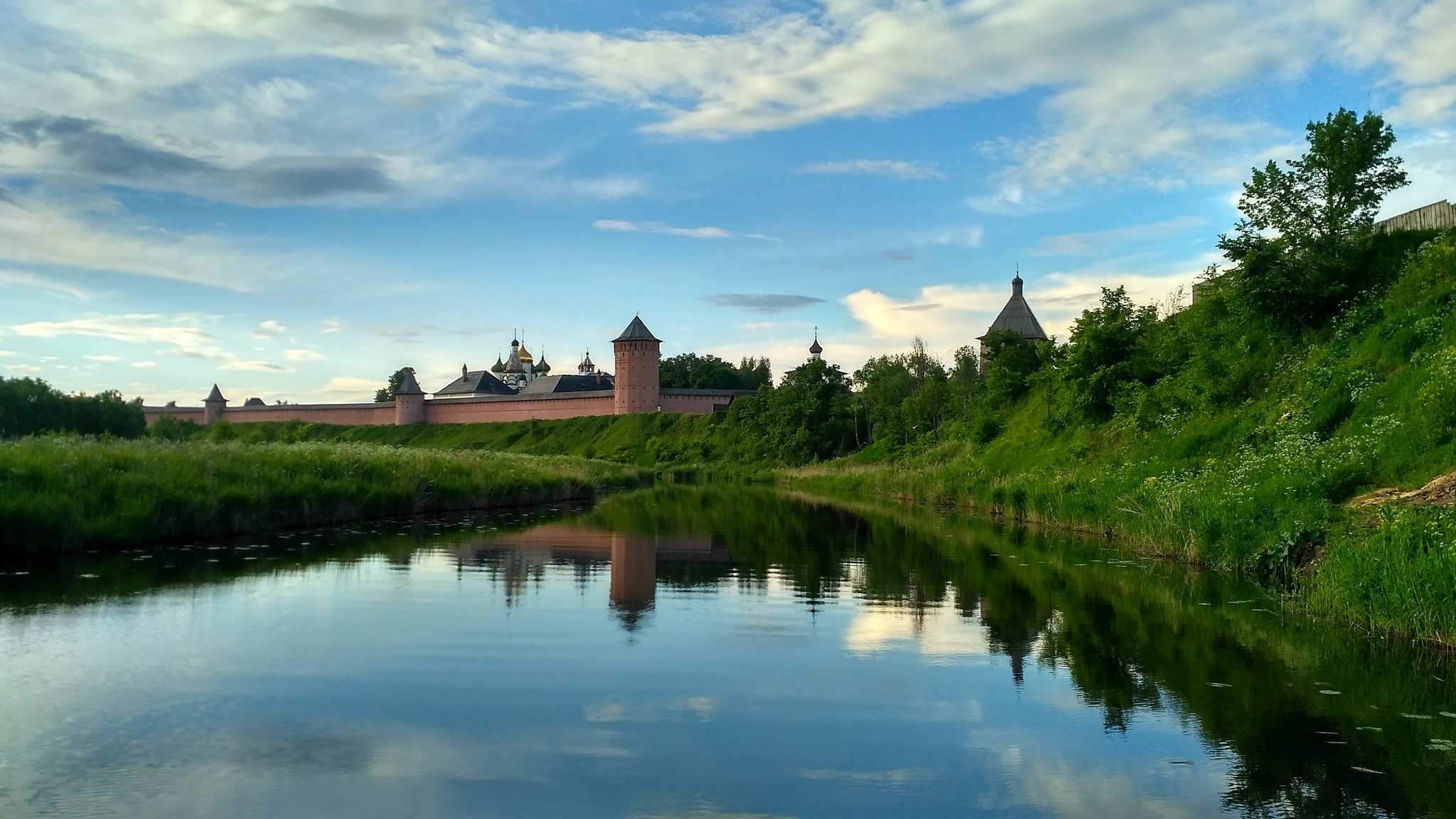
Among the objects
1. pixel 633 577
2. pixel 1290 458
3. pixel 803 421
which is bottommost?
pixel 633 577

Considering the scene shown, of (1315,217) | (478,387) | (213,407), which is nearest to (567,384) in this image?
(478,387)

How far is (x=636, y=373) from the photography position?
102 metres

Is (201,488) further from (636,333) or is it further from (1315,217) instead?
(636,333)

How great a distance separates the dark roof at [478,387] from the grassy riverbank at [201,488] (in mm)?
100426

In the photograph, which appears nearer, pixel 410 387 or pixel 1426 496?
pixel 1426 496

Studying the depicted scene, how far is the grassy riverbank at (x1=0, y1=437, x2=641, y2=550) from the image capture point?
530 inches

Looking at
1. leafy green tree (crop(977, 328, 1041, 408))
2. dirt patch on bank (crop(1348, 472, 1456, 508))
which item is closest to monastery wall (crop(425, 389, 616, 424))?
leafy green tree (crop(977, 328, 1041, 408))

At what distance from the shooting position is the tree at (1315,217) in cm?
2366

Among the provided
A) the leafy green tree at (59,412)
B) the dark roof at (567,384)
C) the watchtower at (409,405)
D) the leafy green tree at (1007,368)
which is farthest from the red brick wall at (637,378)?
the leafy green tree at (59,412)

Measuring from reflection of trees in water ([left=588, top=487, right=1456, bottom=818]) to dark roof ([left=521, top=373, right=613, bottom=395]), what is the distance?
102m

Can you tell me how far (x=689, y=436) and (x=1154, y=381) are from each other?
61382 millimetres

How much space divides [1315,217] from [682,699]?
75.1ft

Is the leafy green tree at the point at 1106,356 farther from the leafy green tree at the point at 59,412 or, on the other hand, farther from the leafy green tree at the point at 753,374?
the leafy green tree at the point at 753,374

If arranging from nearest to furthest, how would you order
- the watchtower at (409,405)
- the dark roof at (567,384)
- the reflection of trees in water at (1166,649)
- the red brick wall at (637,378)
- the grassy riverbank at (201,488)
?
1. the reflection of trees in water at (1166,649)
2. the grassy riverbank at (201,488)
3. the red brick wall at (637,378)
4. the watchtower at (409,405)
5. the dark roof at (567,384)
